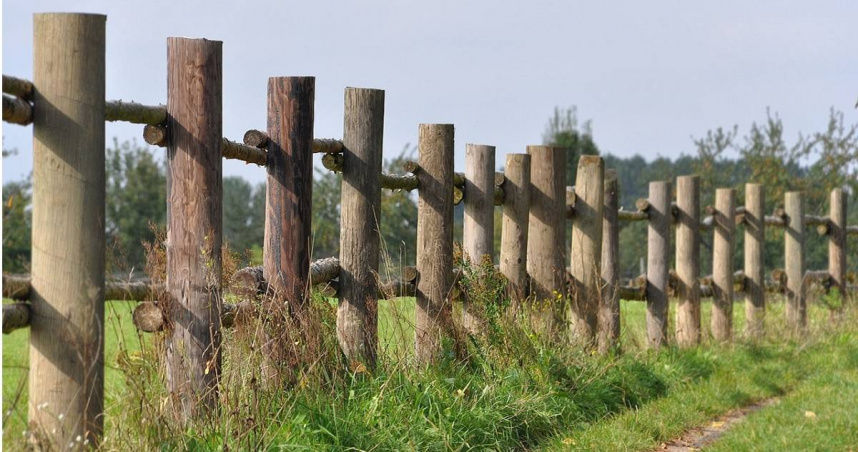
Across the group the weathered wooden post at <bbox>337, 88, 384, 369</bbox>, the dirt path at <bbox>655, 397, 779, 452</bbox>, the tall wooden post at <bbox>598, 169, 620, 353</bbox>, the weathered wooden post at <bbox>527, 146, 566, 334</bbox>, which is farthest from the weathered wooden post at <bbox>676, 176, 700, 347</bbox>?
the weathered wooden post at <bbox>337, 88, 384, 369</bbox>

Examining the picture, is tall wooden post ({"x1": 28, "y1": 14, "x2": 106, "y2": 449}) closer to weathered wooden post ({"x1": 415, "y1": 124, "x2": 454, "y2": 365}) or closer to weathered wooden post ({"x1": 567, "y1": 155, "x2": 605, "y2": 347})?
→ weathered wooden post ({"x1": 415, "y1": 124, "x2": 454, "y2": 365})

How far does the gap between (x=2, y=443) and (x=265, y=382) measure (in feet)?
5.88

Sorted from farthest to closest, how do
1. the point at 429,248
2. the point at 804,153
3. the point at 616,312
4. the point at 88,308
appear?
the point at 804,153, the point at 616,312, the point at 429,248, the point at 88,308

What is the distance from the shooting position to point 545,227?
361 inches

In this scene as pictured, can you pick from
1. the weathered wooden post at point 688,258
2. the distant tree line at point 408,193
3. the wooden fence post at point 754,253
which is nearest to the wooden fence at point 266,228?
the weathered wooden post at point 688,258

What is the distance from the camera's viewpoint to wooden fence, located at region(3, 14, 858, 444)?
4.84 meters

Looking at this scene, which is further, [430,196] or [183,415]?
[430,196]

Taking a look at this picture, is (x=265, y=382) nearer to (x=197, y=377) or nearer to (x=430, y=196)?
(x=197, y=377)

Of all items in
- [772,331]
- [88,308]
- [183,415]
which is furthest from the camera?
[772,331]

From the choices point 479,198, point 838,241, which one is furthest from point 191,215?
point 838,241

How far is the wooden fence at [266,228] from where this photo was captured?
4836 mm

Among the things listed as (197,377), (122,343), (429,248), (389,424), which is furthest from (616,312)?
(122,343)

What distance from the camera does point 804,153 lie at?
102ft

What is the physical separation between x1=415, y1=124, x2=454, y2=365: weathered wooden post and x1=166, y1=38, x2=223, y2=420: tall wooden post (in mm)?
2393
